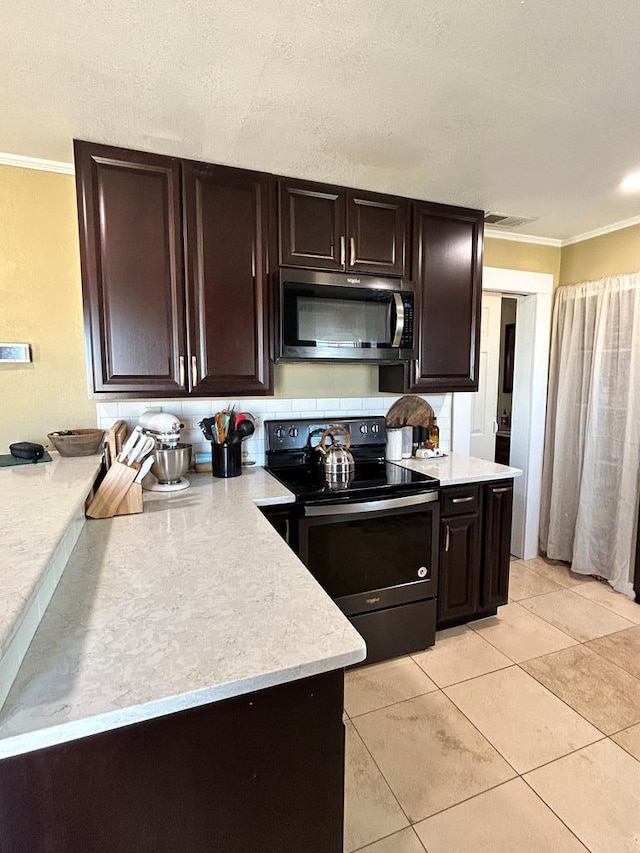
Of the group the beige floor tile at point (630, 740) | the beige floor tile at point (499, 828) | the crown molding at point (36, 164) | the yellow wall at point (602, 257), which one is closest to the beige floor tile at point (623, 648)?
the beige floor tile at point (630, 740)

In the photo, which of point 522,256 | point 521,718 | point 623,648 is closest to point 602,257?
point 522,256

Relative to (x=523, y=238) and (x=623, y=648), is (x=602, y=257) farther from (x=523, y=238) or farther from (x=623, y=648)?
(x=623, y=648)

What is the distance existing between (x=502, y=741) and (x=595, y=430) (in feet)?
6.81

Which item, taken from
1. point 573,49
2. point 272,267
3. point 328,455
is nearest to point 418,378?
point 328,455

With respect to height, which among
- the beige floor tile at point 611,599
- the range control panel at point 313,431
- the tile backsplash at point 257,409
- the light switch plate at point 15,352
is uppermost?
the light switch plate at point 15,352

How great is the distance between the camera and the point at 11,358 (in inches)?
82.7

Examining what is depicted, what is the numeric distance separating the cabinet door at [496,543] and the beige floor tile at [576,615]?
0.36m

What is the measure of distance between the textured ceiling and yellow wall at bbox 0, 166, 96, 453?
0.60 ft

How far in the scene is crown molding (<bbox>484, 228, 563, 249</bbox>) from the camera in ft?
10.3

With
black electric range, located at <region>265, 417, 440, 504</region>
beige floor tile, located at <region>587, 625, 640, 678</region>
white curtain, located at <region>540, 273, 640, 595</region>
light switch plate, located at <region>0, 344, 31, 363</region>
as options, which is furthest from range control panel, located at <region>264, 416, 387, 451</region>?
beige floor tile, located at <region>587, 625, 640, 678</region>

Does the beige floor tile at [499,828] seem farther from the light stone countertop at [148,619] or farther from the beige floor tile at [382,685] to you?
the light stone countertop at [148,619]

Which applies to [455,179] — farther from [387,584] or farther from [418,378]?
[387,584]

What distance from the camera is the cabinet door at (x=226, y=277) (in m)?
2.06

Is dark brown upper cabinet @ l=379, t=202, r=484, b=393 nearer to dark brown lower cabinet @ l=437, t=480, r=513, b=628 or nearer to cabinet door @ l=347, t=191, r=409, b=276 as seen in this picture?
Result: cabinet door @ l=347, t=191, r=409, b=276
